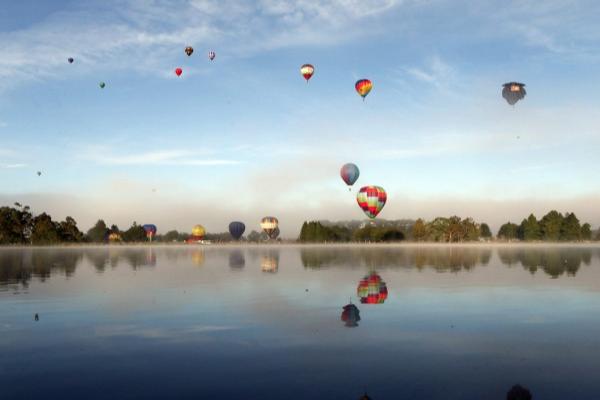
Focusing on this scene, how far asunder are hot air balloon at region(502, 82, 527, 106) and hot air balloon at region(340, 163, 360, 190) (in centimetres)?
3965

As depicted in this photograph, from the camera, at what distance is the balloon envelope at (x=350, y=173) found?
467 ft

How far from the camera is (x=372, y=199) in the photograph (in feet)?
461

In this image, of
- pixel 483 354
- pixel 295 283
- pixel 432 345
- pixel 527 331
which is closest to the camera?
pixel 483 354

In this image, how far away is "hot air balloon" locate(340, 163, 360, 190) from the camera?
14238 centimetres

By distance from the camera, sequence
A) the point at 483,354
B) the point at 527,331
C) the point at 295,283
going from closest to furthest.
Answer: the point at 483,354 < the point at 527,331 < the point at 295,283

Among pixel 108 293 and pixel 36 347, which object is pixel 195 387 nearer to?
pixel 36 347

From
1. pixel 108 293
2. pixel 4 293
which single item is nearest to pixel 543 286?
pixel 108 293

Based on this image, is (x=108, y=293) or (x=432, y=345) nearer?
(x=432, y=345)

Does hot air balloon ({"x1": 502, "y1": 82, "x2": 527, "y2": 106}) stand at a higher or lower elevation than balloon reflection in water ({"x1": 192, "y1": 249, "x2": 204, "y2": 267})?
higher

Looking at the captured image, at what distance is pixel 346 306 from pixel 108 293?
14.5 m

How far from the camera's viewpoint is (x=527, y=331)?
20.6 m

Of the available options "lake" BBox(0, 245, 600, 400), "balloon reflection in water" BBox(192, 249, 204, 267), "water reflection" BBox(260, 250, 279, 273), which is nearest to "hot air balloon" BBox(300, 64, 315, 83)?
"balloon reflection in water" BBox(192, 249, 204, 267)

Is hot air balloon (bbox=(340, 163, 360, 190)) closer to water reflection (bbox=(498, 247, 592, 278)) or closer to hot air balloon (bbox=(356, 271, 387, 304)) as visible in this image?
water reflection (bbox=(498, 247, 592, 278))

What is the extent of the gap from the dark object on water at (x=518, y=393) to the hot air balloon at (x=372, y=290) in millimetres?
14981
